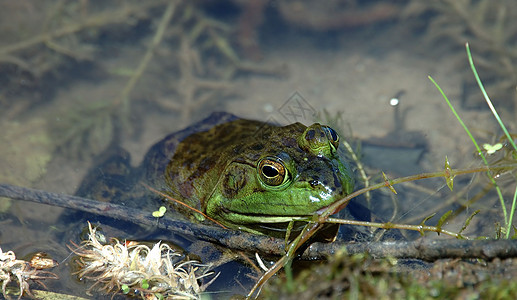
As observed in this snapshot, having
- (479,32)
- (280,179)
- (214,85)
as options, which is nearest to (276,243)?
(280,179)

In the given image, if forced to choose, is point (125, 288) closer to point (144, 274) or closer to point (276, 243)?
point (144, 274)

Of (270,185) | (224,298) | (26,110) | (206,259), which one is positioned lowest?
(224,298)

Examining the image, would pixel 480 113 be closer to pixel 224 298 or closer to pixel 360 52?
pixel 360 52

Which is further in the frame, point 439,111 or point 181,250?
point 439,111

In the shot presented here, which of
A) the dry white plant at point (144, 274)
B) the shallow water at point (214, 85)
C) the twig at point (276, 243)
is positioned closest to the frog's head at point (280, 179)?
the twig at point (276, 243)

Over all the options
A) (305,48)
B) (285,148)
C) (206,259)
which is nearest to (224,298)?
(206,259)

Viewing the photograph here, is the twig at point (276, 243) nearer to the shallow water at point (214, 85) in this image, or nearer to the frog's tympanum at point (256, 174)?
the frog's tympanum at point (256, 174)

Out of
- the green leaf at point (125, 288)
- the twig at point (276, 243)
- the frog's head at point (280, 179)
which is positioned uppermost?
the frog's head at point (280, 179)

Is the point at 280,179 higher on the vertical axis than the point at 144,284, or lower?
higher
